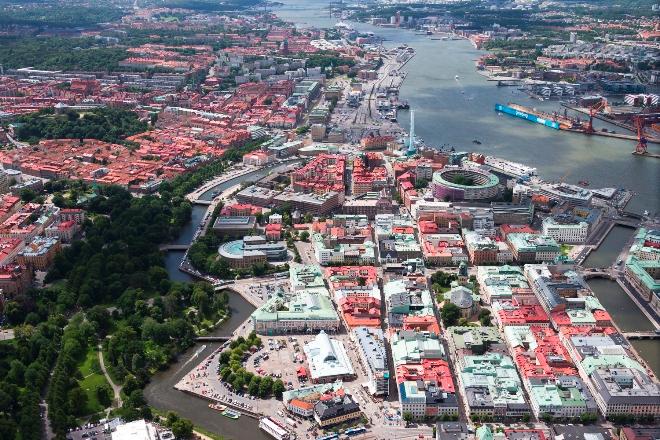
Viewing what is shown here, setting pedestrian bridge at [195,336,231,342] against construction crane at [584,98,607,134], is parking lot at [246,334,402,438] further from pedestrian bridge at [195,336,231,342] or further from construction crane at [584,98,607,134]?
construction crane at [584,98,607,134]

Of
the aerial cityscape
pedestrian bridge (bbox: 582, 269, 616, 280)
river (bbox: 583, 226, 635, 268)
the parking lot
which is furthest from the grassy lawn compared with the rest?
river (bbox: 583, 226, 635, 268)

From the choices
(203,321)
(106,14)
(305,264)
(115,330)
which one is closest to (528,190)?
(305,264)

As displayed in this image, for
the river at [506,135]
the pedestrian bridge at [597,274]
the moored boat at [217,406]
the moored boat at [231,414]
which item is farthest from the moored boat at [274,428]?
the river at [506,135]

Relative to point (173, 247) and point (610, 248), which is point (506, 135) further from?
point (173, 247)

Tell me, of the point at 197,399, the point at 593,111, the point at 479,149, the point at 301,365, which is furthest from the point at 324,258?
the point at 593,111

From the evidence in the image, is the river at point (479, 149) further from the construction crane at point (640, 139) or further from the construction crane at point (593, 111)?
the construction crane at point (593, 111)

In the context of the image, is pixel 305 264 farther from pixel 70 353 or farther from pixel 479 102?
pixel 479 102
